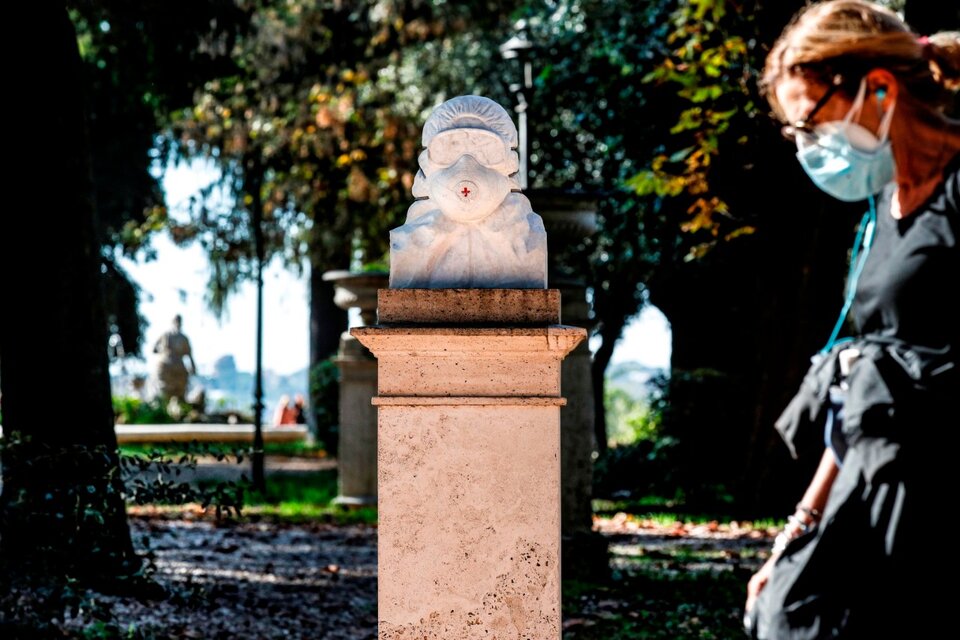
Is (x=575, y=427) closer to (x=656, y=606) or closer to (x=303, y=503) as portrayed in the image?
(x=656, y=606)

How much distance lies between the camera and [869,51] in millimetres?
2836

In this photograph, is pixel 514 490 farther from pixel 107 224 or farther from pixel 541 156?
pixel 107 224

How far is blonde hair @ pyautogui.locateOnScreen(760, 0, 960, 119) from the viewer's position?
9.30ft

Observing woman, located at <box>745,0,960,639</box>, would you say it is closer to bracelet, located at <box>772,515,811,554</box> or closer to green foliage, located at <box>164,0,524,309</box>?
bracelet, located at <box>772,515,811,554</box>

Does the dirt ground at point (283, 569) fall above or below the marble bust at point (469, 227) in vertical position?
below

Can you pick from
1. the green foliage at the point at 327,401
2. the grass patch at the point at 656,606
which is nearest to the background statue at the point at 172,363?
the green foliage at the point at 327,401

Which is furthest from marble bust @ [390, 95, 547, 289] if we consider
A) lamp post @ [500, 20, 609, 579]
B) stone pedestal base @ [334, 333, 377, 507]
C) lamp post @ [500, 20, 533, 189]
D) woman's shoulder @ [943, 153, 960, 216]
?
stone pedestal base @ [334, 333, 377, 507]

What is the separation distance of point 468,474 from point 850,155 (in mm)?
2176

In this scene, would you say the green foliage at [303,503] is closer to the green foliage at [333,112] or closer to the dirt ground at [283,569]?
the dirt ground at [283,569]

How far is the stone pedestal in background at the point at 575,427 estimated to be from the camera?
30.1 ft

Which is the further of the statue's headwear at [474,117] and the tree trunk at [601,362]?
the tree trunk at [601,362]

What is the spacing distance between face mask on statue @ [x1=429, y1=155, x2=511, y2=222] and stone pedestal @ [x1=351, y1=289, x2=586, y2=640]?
426 mm

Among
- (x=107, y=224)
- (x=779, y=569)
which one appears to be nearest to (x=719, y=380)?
(x=779, y=569)

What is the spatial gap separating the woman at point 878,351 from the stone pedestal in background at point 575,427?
240 inches
